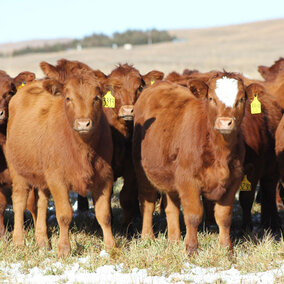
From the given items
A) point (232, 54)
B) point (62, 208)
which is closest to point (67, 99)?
point (62, 208)

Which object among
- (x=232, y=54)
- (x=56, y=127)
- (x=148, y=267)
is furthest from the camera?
(x=232, y=54)

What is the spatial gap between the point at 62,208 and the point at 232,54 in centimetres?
4265

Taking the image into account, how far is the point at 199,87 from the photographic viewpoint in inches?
229

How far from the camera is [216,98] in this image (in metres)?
5.48

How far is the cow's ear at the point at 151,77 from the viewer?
8.11 meters

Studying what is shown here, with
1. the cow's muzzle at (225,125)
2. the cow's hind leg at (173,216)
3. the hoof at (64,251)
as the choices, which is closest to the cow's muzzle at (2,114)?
the hoof at (64,251)

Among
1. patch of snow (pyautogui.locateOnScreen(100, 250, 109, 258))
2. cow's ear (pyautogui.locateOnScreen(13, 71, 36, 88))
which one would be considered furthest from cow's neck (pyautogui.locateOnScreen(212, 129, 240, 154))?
cow's ear (pyautogui.locateOnScreen(13, 71, 36, 88))

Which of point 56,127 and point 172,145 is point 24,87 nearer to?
point 56,127

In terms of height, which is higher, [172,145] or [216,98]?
[216,98]

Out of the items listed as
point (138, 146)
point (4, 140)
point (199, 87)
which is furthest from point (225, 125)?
point (4, 140)

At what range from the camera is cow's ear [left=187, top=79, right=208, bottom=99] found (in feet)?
18.9

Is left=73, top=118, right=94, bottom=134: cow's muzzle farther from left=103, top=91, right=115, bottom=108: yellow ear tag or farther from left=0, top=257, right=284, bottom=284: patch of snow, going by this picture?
left=0, top=257, right=284, bottom=284: patch of snow

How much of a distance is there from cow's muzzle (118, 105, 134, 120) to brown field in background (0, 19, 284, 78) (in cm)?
2544

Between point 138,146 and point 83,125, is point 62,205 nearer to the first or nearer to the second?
point 83,125
